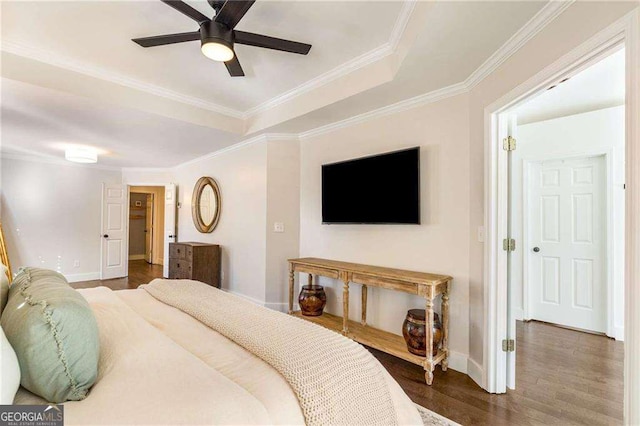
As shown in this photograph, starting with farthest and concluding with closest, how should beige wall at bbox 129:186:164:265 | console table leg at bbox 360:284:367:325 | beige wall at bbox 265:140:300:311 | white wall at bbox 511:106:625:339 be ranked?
beige wall at bbox 129:186:164:265 < beige wall at bbox 265:140:300:311 < white wall at bbox 511:106:625:339 < console table leg at bbox 360:284:367:325

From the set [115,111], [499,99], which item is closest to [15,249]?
[115,111]

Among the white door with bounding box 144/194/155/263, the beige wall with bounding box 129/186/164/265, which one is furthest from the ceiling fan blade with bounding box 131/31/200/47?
the white door with bounding box 144/194/155/263

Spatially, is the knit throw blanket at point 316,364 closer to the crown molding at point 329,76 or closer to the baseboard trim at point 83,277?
the crown molding at point 329,76

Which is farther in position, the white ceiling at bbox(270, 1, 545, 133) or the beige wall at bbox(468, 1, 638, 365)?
the white ceiling at bbox(270, 1, 545, 133)

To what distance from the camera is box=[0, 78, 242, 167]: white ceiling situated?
2.84 m

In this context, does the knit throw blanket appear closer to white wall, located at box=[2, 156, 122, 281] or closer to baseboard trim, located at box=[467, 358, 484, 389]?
baseboard trim, located at box=[467, 358, 484, 389]

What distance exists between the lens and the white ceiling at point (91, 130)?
284cm

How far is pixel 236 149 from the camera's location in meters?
4.48

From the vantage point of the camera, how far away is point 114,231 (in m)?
6.16

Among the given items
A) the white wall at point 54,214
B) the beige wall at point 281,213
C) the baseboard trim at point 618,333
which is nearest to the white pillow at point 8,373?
the beige wall at point 281,213

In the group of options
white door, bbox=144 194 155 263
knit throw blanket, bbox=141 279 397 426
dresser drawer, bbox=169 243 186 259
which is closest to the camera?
knit throw blanket, bbox=141 279 397 426

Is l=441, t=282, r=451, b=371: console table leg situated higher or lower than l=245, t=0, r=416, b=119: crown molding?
lower

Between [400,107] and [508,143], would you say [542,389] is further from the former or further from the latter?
[400,107]

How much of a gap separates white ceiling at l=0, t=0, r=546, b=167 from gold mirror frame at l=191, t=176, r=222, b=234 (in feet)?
3.99
